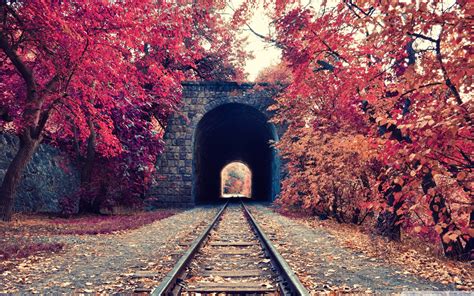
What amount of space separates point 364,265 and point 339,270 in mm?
591

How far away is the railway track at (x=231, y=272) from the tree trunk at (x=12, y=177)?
20.3 ft

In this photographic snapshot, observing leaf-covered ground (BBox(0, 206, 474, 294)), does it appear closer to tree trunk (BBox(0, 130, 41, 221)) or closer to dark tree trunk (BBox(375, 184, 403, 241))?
dark tree trunk (BBox(375, 184, 403, 241))

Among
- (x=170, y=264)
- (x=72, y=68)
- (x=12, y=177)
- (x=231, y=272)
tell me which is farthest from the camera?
(x=12, y=177)

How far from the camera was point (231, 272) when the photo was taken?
502 cm

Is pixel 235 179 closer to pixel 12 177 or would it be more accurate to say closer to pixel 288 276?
pixel 12 177

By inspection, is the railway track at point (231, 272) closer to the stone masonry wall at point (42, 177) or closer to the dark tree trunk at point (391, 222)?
the dark tree trunk at point (391, 222)

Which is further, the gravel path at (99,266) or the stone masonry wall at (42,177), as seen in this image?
the stone masonry wall at (42,177)

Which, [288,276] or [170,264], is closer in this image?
[288,276]

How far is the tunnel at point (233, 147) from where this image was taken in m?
19.9

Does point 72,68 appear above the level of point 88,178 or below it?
above

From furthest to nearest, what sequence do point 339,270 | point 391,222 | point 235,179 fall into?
point 235,179
point 391,222
point 339,270

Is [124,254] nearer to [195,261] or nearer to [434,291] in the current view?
[195,261]

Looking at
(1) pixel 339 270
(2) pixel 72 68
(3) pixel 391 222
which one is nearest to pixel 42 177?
(2) pixel 72 68

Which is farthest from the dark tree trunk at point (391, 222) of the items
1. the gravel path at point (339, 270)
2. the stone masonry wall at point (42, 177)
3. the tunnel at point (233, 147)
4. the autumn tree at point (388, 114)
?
the stone masonry wall at point (42, 177)
